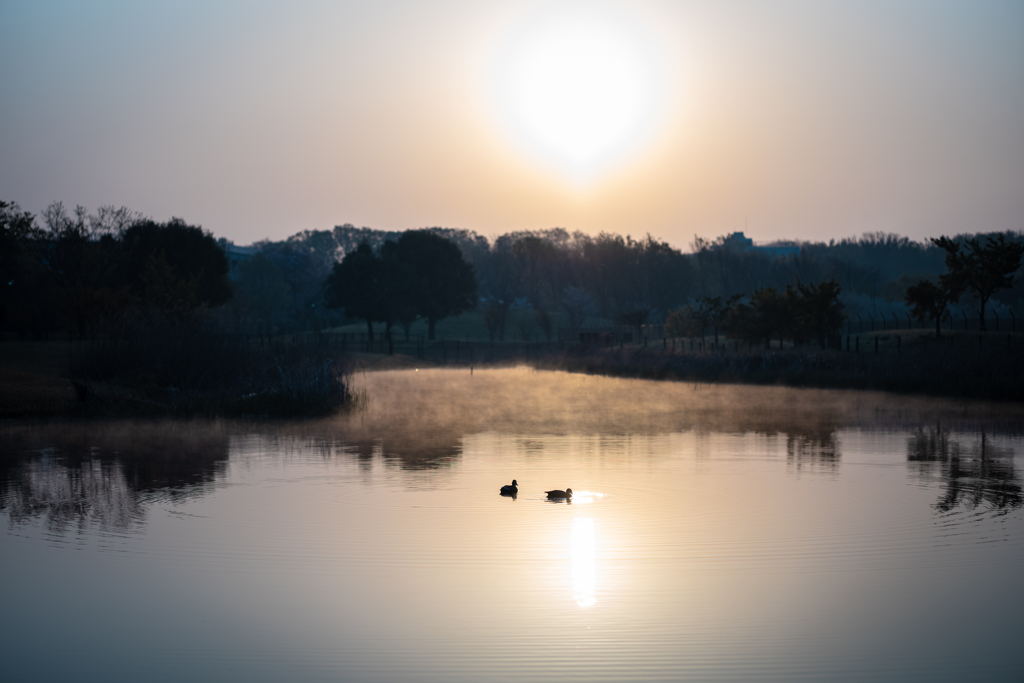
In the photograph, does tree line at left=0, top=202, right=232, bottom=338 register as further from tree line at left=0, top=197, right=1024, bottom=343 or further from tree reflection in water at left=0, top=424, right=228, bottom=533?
tree reflection in water at left=0, top=424, right=228, bottom=533

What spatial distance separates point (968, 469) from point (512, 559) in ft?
32.1

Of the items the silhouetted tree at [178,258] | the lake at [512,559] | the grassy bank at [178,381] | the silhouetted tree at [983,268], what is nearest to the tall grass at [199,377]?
the grassy bank at [178,381]

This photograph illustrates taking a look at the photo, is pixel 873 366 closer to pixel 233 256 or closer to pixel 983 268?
pixel 983 268

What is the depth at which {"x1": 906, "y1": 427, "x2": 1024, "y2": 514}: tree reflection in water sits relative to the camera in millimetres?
14156

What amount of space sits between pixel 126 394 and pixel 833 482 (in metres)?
21.2

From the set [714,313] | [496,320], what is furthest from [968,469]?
[496,320]

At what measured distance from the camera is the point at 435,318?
91938 mm

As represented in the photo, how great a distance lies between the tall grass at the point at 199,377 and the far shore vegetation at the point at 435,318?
75mm

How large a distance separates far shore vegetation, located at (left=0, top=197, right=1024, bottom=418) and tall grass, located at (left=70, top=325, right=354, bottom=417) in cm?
7

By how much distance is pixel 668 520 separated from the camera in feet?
43.1

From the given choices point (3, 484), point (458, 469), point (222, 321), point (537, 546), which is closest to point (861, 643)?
point (537, 546)

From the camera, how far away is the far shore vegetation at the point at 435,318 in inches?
Result: 1247

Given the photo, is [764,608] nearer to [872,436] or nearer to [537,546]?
[537,546]

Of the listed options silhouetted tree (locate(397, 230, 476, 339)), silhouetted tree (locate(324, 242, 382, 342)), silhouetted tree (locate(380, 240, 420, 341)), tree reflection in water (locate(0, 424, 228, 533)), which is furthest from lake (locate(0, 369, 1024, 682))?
silhouetted tree (locate(397, 230, 476, 339))
